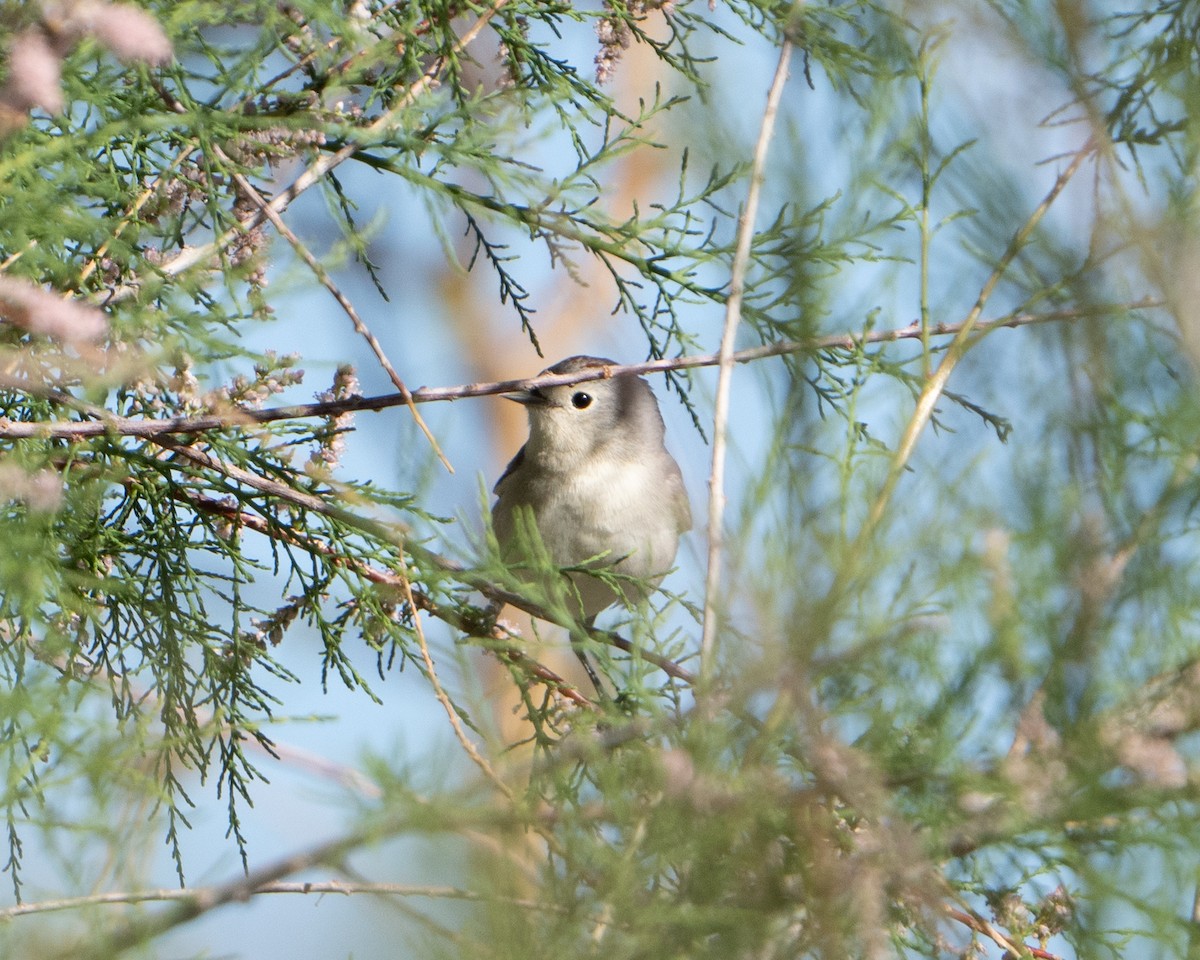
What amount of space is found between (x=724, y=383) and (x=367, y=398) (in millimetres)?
869

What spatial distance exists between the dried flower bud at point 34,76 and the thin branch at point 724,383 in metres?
0.87

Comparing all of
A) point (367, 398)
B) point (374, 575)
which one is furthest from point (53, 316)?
point (374, 575)

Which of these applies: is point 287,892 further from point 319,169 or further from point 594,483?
point 594,483

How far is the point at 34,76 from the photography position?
138 centimetres

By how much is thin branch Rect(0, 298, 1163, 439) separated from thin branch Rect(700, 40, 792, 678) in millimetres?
78

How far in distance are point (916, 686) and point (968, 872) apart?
44 cm

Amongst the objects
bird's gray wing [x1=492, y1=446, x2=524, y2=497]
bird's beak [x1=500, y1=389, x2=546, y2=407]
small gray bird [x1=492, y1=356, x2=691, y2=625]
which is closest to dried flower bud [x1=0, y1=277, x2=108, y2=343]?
small gray bird [x1=492, y1=356, x2=691, y2=625]

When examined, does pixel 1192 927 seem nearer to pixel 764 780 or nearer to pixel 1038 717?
pixel 1038 717

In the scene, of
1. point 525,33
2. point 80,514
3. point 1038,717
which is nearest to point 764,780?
point 1038,717

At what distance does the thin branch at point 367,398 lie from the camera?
196 cm

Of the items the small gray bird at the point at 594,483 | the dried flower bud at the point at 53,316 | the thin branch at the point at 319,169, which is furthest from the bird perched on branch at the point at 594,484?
the dried flower bud at the point at 53,316

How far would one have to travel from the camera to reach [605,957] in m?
1.50

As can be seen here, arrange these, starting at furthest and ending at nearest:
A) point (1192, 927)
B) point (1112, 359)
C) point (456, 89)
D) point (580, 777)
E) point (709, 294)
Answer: point (709, 294), point (456, 89), point (580, 777), point (1112, 359), point (1192, 927)

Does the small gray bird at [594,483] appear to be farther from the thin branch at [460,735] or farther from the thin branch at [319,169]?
the thin branch at [460,735]
